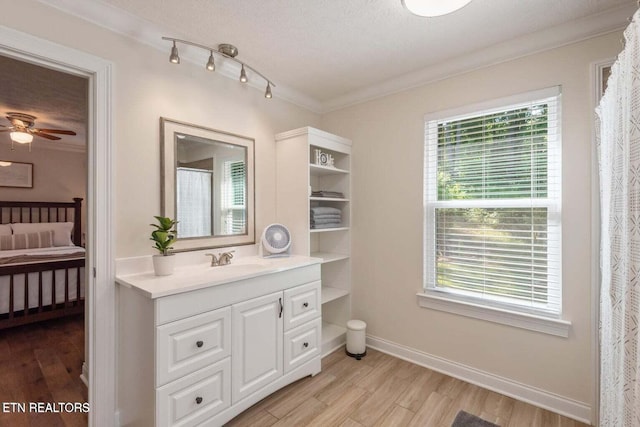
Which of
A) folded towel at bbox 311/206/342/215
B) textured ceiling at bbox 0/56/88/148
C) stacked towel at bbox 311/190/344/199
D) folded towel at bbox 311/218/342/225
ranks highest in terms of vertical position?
textured ceiling at bbox 0/56/88/148

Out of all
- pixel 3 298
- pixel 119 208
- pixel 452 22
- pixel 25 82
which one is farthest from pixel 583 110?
pixel 3 298

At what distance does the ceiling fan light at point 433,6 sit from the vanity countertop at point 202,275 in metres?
1.71

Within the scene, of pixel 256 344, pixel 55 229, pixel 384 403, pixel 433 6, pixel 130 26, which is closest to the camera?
pixel 433 6

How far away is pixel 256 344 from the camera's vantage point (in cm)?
189

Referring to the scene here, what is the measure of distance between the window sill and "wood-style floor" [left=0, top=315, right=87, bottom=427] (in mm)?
2508

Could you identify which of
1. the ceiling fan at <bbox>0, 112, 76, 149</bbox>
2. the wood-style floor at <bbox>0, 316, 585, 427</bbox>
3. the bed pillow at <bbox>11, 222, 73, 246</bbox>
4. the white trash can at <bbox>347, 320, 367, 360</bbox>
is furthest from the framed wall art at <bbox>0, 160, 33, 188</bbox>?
the white trash can at <bbox>347, 320, 367, 360</bbox>

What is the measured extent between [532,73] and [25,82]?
411 cm

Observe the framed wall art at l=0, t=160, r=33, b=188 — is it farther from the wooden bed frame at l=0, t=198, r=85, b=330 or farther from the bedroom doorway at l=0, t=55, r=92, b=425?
the wooden bed frame at l=0, t=198, r=85, b=330

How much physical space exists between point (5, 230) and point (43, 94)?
2583 millimetres

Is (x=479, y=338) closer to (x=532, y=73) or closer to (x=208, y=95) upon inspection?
(x=532, y=73)

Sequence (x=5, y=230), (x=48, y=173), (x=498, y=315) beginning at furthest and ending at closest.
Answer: (x=48, y=173)
(x=5, y=230)
(x=498, y=315)

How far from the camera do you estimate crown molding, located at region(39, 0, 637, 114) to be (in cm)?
165

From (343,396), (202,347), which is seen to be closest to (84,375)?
(202,347)

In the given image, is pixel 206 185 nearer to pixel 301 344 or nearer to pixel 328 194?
pixel 328 194
